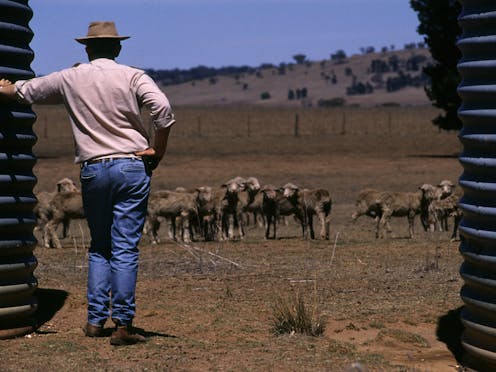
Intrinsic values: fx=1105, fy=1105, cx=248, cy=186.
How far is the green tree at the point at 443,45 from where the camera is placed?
143 feet

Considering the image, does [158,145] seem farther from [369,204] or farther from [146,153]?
[369,204]

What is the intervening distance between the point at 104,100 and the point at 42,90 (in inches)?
20.2

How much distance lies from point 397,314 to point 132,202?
3.42 metres

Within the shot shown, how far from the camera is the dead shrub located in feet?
31.4

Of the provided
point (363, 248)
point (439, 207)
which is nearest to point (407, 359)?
point (363, 248)

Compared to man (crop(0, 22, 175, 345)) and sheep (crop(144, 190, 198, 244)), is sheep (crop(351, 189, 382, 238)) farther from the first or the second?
man (crop(0, 22, 175, 345))

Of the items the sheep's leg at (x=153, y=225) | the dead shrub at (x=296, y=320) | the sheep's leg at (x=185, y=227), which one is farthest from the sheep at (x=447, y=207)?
the dead shrub at (x=296, y=320)

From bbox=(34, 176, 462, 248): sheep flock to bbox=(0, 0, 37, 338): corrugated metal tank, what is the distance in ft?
32.4

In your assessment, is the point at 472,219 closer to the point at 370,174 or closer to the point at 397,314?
the point at 397,314

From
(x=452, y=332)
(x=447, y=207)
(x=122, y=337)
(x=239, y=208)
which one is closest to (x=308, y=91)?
(x=239, y=208)

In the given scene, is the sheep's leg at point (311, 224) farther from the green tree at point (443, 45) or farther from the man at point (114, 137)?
the green tree at point (443, 45)

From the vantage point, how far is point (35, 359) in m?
8.36

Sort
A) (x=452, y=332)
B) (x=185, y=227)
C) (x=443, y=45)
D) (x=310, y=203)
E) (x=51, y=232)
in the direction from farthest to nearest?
(x=443, y=45) → (x=310, y=203) → (x=185, y=227) → (x=51, y=232) → (x=452, y=332)

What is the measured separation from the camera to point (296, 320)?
9.56 meters
